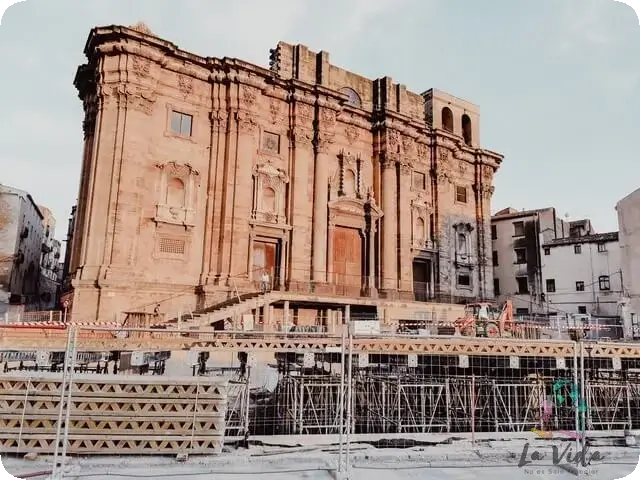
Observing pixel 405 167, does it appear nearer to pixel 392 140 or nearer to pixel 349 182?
pixel 392 140

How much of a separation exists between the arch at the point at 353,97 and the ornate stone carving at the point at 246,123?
8763 mm

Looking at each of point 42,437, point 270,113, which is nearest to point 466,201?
point 270,113

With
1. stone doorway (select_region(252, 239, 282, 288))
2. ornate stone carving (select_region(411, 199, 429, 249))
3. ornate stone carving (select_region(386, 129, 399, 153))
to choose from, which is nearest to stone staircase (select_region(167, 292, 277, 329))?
stone doorway (select_region(252, 239, 282, 288))

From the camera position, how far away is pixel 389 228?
32469mm

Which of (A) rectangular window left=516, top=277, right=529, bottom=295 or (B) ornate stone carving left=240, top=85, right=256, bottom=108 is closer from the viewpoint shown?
(B) ornate stone carving left=240, top=85, right=256, bottom=108

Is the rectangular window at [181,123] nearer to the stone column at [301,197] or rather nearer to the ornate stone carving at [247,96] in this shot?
the ornate stone carving at [247,96]

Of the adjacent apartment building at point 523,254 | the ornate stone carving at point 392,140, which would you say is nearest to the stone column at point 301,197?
the ornate stone carving at point 392,140

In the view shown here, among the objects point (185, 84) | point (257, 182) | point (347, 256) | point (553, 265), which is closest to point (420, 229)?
point (347, 256)

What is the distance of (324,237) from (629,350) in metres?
18.9

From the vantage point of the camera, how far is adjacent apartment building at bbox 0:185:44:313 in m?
42.4

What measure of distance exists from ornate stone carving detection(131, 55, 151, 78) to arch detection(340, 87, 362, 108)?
1382cm

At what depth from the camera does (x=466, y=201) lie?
3875cm

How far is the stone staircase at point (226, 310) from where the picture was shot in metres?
21.3

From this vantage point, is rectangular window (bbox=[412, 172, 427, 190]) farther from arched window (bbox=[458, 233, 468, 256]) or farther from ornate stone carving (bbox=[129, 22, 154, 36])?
ornate stone carving (bbox=[129, 22, 154, 36])
